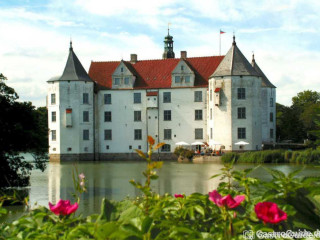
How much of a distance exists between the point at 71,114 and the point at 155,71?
377 inches

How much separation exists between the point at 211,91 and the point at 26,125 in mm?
28640

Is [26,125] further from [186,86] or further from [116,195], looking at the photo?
Answer: [186,86]

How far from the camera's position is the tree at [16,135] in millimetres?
17078

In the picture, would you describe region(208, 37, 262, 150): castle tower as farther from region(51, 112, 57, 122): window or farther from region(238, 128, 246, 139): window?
region(51, 112, 57, 122): window

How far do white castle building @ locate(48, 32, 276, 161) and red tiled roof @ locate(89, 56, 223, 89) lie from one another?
0.10 metres

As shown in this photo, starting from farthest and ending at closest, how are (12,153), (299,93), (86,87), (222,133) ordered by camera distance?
(299,93)
(86,87)
(222,133)
(12,153)

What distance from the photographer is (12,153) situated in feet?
57.2

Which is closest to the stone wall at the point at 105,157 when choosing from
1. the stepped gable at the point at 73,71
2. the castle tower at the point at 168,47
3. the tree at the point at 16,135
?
the stepped gable at the point at 73,71

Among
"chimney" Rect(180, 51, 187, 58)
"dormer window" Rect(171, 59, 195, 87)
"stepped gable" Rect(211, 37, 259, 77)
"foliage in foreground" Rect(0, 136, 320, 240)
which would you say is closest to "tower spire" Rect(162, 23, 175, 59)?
"chimney" Rect(180, 51, 187, 58)

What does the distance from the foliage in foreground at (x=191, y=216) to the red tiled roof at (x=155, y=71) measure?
4414cm

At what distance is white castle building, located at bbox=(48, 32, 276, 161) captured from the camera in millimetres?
43688

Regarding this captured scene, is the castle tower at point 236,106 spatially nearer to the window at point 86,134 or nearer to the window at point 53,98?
the window at point 86,134

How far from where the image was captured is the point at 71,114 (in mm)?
46000

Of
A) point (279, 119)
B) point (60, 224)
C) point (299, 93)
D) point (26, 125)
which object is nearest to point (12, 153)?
point (26, 125)
